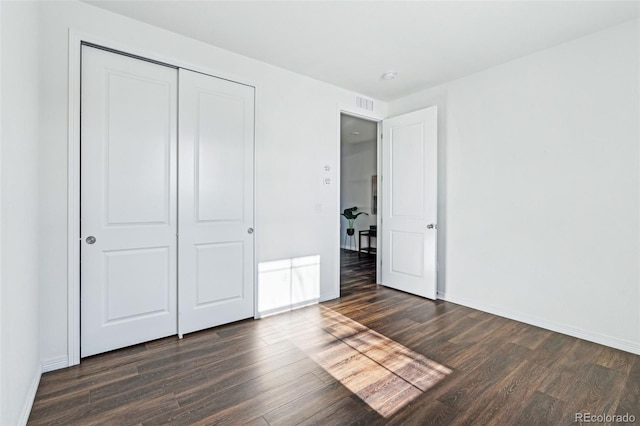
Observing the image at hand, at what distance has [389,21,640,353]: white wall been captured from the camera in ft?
8.52

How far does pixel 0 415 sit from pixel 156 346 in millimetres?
1309

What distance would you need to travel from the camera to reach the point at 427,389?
6.62 feet

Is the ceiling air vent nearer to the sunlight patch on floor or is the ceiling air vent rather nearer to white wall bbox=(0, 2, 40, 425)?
the sunlight patch on floor

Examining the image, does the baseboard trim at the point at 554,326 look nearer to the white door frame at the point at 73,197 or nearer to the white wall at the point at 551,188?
the white wall at the point at 551,188

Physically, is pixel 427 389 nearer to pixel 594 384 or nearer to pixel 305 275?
pixel 594 384

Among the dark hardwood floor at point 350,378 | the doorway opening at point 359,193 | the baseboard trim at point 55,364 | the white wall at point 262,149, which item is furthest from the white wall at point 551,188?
the baseboard trim at point 55,364

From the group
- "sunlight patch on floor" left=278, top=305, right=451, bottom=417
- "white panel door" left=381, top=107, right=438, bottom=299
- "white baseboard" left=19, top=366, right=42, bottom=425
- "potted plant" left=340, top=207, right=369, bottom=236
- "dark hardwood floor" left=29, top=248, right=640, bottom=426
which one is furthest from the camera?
"potted plant" left=340, top=207, right=369, bottom=236

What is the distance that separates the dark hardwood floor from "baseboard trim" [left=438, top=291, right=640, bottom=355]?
0.10 meters

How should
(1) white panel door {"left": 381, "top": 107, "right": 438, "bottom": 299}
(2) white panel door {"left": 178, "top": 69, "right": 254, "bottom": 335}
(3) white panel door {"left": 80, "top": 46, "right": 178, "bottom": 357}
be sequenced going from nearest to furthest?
1. (3) white panel door {"left": 80, "top": 46, "right": 178, "bottom": 357}
2. (2) white panel door {"left": 178, "top": 69, "right": 254, "bottom": 335}
3. (1) white panel door {"left": 381, "top": 107, "right": 438, "bottom": 299}

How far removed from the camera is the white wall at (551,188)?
8.52ft

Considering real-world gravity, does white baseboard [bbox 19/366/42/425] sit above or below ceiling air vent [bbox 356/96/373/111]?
below

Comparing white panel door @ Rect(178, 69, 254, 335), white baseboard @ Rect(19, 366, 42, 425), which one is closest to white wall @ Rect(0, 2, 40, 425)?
white baseboard @ Rect(19, 366, 42, 425)

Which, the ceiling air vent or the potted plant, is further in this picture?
the potted plant

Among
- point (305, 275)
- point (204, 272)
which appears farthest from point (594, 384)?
point (204, 272)
